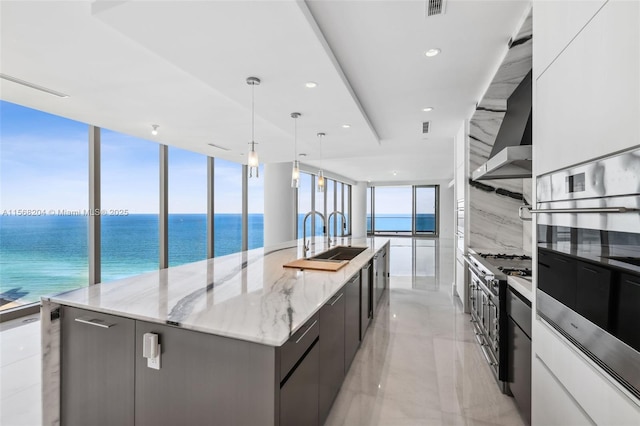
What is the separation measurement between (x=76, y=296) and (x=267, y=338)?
1.26 meters

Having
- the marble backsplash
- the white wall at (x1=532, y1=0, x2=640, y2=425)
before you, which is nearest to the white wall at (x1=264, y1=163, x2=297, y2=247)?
the marble backsplash

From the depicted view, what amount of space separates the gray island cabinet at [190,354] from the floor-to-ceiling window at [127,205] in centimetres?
292

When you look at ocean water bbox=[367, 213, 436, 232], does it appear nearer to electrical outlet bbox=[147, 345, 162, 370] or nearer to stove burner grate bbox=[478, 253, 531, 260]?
stove burner grate bbox=[478, 253, 531, 260]

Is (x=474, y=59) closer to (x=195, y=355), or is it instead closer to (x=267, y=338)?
(x=267, y=338)

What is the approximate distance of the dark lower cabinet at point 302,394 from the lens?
1.20 m

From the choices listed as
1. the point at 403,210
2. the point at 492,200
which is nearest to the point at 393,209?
the point at 403,210

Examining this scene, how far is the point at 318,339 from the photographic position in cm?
159

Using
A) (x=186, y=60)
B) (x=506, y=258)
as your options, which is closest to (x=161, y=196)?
(x=186, y=60)

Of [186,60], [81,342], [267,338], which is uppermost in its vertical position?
[186,60]

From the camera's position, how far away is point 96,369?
1.45 metres

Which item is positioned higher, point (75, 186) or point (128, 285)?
point (75, 186)

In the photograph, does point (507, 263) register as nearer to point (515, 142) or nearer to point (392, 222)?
point (515, 142)

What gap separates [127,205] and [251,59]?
3746mm

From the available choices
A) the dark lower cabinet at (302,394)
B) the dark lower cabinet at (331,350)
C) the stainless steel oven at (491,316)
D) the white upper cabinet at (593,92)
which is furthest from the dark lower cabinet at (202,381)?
the stainless steel oven at (491,316)
